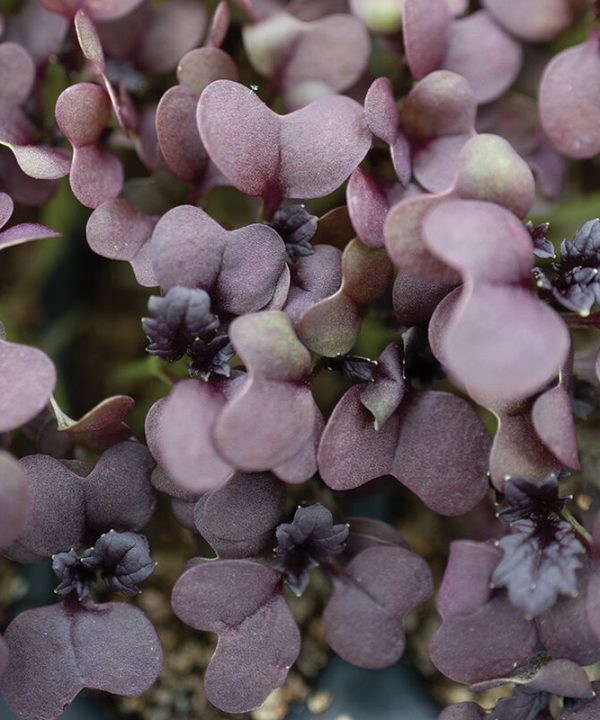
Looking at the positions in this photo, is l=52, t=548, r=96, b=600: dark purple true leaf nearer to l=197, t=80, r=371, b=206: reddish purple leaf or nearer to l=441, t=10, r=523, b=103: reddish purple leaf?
l=197, t=80, r=371, b=206: reddish purple leaf

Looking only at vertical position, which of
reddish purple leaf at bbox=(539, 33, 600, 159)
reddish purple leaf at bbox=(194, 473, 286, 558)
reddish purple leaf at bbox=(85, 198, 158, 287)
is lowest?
reddish purple leaf at bbox=(194, 473, 286, 558)

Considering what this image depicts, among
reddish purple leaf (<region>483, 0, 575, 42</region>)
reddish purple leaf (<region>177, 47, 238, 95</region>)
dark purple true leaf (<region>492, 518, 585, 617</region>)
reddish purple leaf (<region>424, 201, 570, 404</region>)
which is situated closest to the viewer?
reddish purple leaf (<region>424, 201, 570, 404</region>)

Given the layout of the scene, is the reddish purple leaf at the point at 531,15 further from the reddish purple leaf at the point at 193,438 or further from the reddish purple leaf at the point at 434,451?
the reddish purple leaf at the point at 193,438

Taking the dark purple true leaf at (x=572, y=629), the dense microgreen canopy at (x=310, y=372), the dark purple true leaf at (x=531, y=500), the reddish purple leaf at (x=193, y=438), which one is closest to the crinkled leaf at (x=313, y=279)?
the dense microgreen canopy at (x=310, y=372)

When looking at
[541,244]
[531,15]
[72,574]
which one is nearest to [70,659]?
[72,574]

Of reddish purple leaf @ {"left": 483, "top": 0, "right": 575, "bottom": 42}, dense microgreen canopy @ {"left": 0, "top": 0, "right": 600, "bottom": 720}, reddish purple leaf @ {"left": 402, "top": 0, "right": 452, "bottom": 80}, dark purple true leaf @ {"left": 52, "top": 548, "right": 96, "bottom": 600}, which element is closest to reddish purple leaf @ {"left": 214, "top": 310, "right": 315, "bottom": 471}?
dense microgreen canopy @ {"left": 0, "top": 0, "right": 600, "bottom": 720}

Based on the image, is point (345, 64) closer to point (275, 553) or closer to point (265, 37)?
point (265, 37)

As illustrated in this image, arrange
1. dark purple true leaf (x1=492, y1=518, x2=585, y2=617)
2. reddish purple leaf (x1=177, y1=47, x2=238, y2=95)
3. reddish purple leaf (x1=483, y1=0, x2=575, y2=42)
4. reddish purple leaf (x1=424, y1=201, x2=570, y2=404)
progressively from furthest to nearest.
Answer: reddish purple leaf (x1=483, y1=0, x2=575, y2=42) → reddish purple leaf (x1=177, y1=47, x2=238, y2=95) → dark purple true leaf (x1=492, y1=518, x2=585, y2=617) → reddish purple leaf (x1=424, y1=201, x2=570, y2=404)
